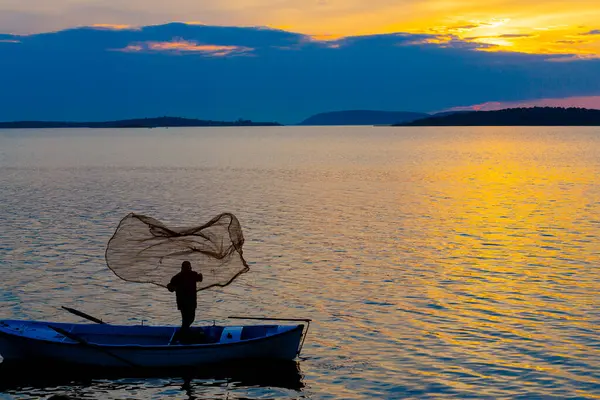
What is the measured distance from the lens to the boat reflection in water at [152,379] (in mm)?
25016

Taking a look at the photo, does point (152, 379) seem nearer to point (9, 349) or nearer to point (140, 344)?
point (140, 344)

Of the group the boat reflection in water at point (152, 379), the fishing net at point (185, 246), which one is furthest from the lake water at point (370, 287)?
the fishing net at point (185, 246)

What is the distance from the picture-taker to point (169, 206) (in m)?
73.3

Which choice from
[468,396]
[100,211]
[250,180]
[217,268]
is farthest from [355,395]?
[250,180]

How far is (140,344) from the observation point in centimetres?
2708

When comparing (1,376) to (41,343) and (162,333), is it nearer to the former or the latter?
(41,343)

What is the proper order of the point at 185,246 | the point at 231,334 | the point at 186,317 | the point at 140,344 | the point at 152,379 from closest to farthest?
the point at 152,379
the point at 186,317
the point at 140,344
the point at 231,334
the point at 185,246

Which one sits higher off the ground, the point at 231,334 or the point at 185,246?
the point at 185,246

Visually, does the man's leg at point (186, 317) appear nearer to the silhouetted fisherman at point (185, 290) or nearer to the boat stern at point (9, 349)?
the silhouetted fisherman at point (185, 290)

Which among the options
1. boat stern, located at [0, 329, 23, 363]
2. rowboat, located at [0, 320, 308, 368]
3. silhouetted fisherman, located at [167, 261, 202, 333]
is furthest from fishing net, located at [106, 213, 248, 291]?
boat stern, located at [0, 329, 23, 363]

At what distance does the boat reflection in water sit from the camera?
→ 82.1 feet

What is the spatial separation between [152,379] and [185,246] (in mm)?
5546

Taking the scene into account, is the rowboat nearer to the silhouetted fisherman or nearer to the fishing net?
the silhouetted fisherman

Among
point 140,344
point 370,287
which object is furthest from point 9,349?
point 370,287
